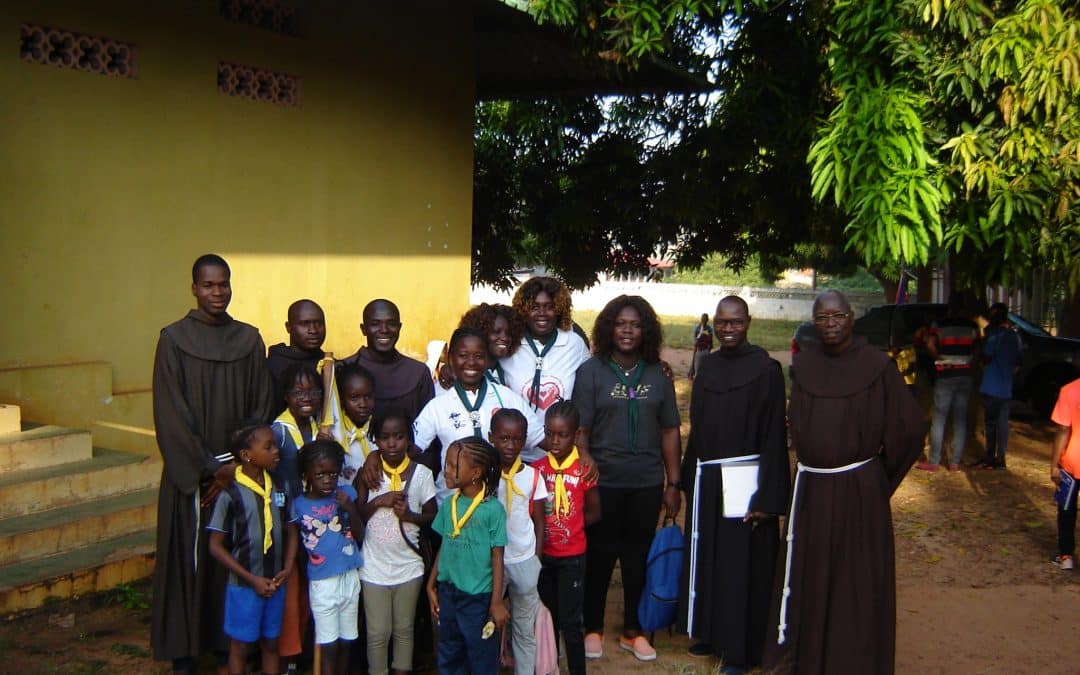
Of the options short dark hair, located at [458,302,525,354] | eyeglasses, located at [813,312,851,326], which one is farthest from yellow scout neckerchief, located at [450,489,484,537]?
eyeglasses, located at [813,312,851,326]

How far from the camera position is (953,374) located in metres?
9.23

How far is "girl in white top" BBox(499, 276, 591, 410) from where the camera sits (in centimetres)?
464

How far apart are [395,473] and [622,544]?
4.06 ft

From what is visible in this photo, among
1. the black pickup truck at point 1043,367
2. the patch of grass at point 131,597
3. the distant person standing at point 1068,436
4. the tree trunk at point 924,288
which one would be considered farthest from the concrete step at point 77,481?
the tree trunk at point 924,288

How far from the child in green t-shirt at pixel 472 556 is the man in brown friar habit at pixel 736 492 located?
1.20 metres

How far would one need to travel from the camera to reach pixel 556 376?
4680mm

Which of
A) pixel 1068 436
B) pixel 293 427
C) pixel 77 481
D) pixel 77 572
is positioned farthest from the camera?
pixel 1068 436

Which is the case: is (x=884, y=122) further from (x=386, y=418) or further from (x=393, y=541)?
(x=393, y=541)

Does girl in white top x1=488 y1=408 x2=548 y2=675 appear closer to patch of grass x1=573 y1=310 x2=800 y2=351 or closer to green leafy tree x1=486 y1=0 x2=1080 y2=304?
green leafy tree x1=486 y1=0 x2=1080 y2=304

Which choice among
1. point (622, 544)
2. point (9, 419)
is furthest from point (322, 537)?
point (9, 419)

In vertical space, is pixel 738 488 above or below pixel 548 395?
below

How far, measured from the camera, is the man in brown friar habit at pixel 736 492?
4484mm

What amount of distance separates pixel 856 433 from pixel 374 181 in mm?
5120

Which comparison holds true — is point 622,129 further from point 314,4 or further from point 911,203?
point 911,203
